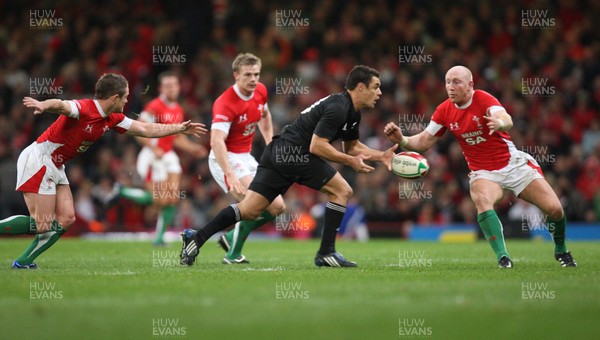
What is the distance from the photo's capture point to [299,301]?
685 centimetres

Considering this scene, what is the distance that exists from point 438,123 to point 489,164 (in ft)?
2.62

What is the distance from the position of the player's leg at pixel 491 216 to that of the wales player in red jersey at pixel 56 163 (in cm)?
423

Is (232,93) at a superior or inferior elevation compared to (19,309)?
superior

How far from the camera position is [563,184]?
61.8 ft

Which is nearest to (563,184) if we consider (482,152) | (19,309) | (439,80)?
(439,80)

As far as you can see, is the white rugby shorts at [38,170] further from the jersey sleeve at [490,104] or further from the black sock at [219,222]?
the jersey sleeve at [490,104]

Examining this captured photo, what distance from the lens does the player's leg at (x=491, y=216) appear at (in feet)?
30.9

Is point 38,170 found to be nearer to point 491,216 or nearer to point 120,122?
point 120,122

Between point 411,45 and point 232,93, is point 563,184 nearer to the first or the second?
point 411,45

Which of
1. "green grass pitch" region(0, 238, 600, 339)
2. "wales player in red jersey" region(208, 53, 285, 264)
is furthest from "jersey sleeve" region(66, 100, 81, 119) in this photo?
"wales player in red jersey" region(208, 53, 285, 264)

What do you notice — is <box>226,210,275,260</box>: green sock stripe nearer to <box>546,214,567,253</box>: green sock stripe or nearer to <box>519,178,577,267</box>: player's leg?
<box>519,178,577,267</box>: player's leg

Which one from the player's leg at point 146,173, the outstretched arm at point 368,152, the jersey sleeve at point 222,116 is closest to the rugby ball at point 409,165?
Result: the outstretched arm at point 368,152

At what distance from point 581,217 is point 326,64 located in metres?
8.02

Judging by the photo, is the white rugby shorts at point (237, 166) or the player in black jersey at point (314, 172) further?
the white rugby shorts at point (237, 166)
